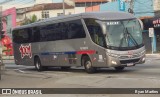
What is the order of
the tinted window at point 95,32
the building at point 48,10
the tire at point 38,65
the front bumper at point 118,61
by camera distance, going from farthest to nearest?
1. the building at point 48,10
2. the tire at point 38,65
3. the tinted window at point 95,32
4. the front bumper at point 118,61

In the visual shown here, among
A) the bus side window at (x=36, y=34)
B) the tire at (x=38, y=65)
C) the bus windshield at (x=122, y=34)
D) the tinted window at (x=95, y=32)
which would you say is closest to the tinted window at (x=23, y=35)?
the bus side window at (x=36, y=34)

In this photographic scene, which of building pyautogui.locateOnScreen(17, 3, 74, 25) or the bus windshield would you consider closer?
the bus windshield

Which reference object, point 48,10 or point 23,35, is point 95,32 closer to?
point 23,35

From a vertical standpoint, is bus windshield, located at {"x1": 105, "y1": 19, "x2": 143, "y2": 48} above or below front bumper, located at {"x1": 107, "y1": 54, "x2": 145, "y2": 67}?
above

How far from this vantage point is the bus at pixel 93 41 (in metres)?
21.3

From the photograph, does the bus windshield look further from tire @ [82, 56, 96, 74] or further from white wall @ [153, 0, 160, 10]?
white wall @ [153, 0, 160, 10]

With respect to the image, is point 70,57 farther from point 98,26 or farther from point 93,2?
point 93,2

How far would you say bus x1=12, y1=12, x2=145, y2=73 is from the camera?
838 inches

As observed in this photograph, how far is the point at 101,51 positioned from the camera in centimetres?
2150

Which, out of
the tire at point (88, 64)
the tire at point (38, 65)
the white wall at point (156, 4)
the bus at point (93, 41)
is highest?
the white wall at point (156, 4)

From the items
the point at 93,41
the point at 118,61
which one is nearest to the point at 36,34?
the point at 93,41

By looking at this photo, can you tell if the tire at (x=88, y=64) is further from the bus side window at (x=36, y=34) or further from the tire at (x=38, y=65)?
the bus side window at (x=36, y=34)

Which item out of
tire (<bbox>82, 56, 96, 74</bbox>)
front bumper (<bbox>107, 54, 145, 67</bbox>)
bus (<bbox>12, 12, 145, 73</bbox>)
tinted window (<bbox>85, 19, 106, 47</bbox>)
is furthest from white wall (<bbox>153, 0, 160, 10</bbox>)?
front bumper (<bbox>107, 54, 145, 67</bbox>)

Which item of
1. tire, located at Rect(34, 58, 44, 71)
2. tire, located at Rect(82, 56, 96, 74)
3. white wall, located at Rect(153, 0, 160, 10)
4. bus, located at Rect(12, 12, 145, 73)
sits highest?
white wall, located at Rect(153, 0, 160, 10)
